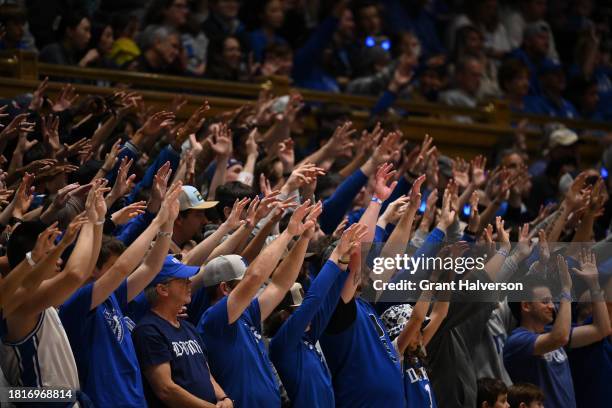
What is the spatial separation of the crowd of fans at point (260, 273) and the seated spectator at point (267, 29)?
1.92m

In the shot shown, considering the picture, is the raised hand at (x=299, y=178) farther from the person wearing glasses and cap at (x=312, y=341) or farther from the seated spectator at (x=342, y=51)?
the seated spectator at (x=342, y=51)

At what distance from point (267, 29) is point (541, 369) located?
5.02 m

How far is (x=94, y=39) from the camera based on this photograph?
9773 mm

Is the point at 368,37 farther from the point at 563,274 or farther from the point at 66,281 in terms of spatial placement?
the point at 66,281

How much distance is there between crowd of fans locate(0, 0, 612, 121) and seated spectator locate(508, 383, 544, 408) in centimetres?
389

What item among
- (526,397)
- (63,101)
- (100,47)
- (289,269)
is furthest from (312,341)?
(100,47)

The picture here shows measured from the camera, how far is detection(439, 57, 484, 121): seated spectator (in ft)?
38.9

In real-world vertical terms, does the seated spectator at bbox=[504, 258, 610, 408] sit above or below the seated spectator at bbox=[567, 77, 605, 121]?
below

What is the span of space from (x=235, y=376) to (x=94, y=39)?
481 cm

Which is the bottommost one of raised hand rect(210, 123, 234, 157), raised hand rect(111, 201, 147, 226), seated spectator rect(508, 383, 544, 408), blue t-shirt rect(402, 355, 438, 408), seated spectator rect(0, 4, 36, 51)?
seated spectator rect(508, 383, 544, 408)

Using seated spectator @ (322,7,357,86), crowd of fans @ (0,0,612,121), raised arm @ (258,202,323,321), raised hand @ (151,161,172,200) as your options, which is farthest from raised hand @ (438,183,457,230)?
seated spectator @ (322,7,357,86)

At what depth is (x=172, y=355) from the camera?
538cm

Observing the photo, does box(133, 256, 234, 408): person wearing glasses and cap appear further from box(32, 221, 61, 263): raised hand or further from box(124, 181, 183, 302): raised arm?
box(32, 221, 61, 263): raised hand

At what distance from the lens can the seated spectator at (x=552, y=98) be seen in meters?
12.7
